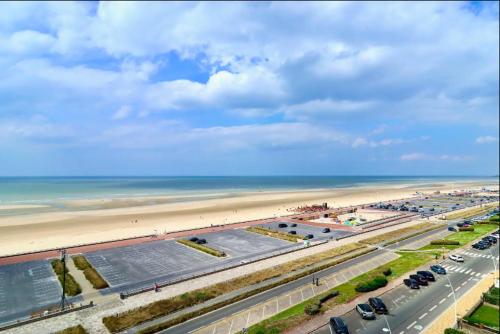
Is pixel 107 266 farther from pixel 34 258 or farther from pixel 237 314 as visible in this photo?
pixel 237 314

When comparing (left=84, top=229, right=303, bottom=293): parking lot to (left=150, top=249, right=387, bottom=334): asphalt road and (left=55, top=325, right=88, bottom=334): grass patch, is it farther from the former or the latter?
(left=150, top=249, right=387, bottom=334): asphalt road

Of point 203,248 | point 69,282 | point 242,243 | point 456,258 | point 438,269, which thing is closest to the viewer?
point 69,282

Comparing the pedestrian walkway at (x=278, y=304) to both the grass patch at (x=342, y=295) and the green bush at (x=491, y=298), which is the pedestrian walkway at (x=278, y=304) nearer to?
the grass patch at (x=342, y=295)

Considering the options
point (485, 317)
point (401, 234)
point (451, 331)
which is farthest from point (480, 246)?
point (451, 331)

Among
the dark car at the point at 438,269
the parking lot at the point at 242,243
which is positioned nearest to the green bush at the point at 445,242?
the dark car at the point at 438,269

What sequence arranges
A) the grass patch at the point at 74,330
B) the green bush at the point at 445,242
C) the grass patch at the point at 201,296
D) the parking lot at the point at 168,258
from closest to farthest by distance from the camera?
the grass patch at the point at 74,330 < the grass patch at the point at 201,296 < the parking lot at the point at 168,258 < the green bush at the point at 445,242

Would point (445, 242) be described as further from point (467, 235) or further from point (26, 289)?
point (26, 289)
